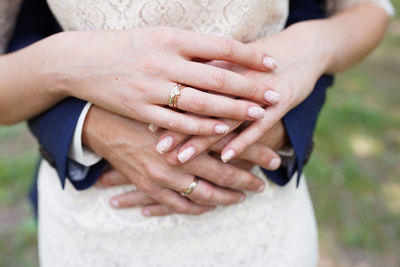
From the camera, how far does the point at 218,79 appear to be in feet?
2.82

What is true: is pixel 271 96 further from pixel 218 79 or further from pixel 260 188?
pixel 260 188

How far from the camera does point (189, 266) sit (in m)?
1.09

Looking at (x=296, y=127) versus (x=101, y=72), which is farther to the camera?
(x=296, y=127)

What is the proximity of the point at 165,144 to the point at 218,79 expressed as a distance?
0.20 meters

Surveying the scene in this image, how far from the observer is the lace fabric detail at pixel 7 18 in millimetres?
1047

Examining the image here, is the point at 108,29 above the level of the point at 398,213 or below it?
above

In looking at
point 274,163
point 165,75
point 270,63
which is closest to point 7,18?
point 165,75

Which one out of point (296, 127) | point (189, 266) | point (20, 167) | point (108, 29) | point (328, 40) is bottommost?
point (20, 167)

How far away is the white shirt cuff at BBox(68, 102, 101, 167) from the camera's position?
3.18ft

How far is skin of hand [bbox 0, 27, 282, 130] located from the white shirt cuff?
7 centimetres

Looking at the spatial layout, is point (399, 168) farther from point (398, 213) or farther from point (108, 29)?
point (108, 29)

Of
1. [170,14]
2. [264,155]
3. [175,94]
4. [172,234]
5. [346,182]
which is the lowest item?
[346,182]

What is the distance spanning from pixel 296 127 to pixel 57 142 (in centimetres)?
65

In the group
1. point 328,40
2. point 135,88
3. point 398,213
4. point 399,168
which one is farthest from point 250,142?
point 399,168
